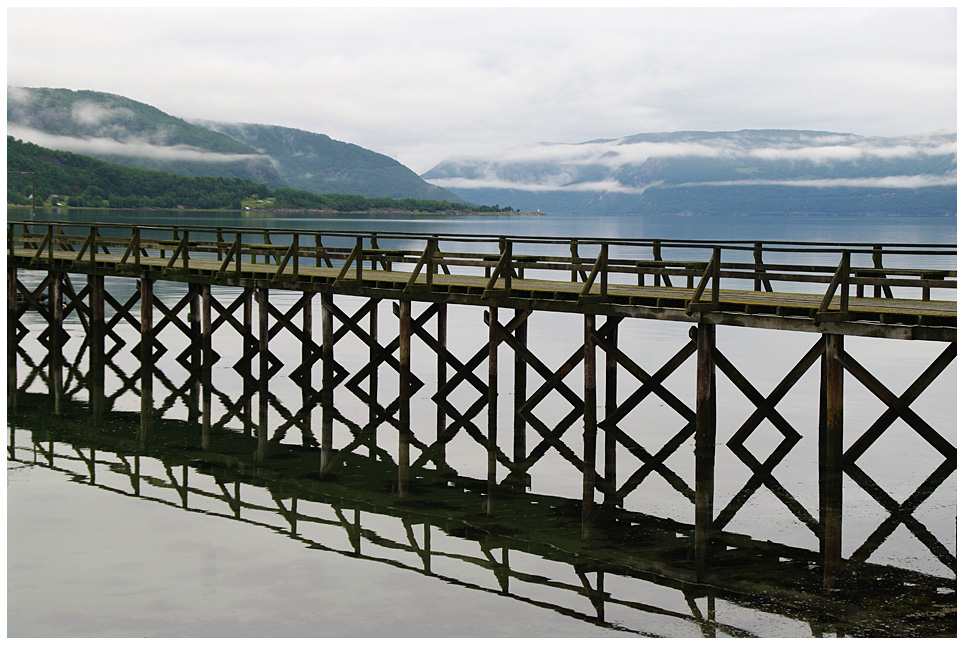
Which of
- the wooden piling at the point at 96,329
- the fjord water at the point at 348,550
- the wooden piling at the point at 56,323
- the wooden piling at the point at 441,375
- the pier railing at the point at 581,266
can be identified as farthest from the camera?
the wooden piling at the point at 56,323

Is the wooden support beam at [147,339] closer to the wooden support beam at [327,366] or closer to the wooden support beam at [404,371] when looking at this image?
the wooden support beam at [327,366]

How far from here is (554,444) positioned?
2095 cm

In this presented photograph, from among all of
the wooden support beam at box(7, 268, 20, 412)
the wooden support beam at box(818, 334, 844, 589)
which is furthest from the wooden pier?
the wooden support beam at box(7, 268, 20, 412)

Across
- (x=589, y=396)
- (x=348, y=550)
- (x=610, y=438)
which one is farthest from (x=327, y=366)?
(x=348, y=550)

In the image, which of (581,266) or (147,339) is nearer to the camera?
(581,266)

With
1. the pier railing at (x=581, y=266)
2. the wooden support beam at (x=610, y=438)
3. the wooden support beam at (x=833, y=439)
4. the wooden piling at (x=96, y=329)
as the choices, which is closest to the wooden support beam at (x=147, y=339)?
the pier railing at (x=581, y=266)

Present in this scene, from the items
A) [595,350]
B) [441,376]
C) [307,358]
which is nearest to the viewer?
[595,350]

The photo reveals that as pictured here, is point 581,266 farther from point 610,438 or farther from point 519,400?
point 519,400

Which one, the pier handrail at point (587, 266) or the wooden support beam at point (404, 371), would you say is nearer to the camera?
the pier handrail at point (587, 266)

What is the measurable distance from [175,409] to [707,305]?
1109 cm

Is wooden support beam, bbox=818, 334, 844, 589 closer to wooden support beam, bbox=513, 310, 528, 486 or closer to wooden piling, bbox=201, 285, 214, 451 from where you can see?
wooden support beam, bbox=513, 310, 528, 486

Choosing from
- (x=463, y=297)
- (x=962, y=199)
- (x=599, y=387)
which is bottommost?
(x=599, y=387)
